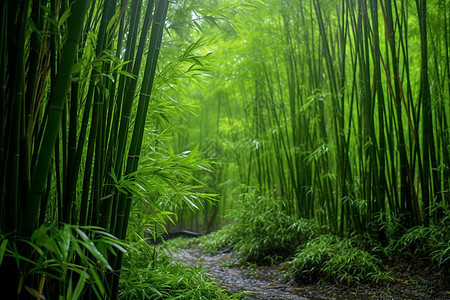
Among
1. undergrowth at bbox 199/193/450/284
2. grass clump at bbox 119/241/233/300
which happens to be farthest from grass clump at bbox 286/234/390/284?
grass clump at bbox 119/241/233/300

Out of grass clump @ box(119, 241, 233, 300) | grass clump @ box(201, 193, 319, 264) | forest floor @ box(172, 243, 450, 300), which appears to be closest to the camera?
grass clump @ box(119, 241, 233, 300)

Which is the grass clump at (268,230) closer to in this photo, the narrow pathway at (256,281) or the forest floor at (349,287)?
the narrow pathway at (256,281)

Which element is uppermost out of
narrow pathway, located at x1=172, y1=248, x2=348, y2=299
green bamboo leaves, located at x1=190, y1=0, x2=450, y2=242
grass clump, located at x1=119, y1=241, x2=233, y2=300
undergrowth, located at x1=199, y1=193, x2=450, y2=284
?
green bamboo leaves, located at x1=190, y1=0, x2=450, y2=242

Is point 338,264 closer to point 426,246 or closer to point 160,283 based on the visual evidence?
point 426,246

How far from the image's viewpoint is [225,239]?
4.74 metres

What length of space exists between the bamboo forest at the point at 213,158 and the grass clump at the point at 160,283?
1 centimetres

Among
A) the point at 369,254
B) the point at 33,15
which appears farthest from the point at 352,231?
the point at 33,15

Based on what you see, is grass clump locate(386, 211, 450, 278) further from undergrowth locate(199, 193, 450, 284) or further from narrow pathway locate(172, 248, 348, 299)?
narrow pathway locate(172, 248, 348, 299)

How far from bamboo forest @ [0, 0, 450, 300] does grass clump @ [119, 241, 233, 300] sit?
14 millimetres

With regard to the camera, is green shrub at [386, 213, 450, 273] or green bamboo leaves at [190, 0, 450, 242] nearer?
green shrub at [386, 213, 450, 273]

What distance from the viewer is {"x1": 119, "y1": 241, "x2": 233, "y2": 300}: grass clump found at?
58.0 inches

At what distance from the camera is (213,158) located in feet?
8.88

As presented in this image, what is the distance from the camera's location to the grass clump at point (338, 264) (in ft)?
7.83

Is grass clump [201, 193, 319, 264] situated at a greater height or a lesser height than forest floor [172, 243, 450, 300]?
greater
